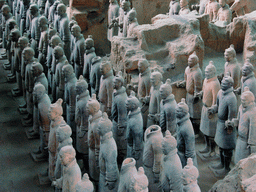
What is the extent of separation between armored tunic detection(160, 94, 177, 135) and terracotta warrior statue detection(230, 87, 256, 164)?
81cm

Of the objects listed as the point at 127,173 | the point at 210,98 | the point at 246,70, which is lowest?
the point at 127,173

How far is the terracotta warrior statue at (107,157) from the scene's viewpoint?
12.9ft

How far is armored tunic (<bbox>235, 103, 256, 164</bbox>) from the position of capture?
426 cm

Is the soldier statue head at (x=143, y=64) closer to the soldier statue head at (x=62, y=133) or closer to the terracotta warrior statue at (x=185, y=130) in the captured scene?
the terracotta warrior statue at (x=185, y=130)

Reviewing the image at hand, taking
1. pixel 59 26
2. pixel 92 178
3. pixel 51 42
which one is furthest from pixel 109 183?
pixel 59 26

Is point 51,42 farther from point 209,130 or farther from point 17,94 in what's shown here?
point 209,130

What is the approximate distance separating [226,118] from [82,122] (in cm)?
189

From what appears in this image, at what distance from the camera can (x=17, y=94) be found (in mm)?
7750

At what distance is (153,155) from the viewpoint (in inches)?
159

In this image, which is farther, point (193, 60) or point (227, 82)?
point (193, 60)

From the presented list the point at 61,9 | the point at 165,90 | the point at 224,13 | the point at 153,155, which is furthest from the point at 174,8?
the point at 153,155

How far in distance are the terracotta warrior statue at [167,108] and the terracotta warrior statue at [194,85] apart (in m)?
1.03

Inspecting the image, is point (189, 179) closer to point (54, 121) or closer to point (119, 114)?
point (54, 121)

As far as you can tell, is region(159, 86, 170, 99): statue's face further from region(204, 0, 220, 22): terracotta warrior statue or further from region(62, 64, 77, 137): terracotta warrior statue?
region(204, 0, 220, 22): terracotta warrior statue
